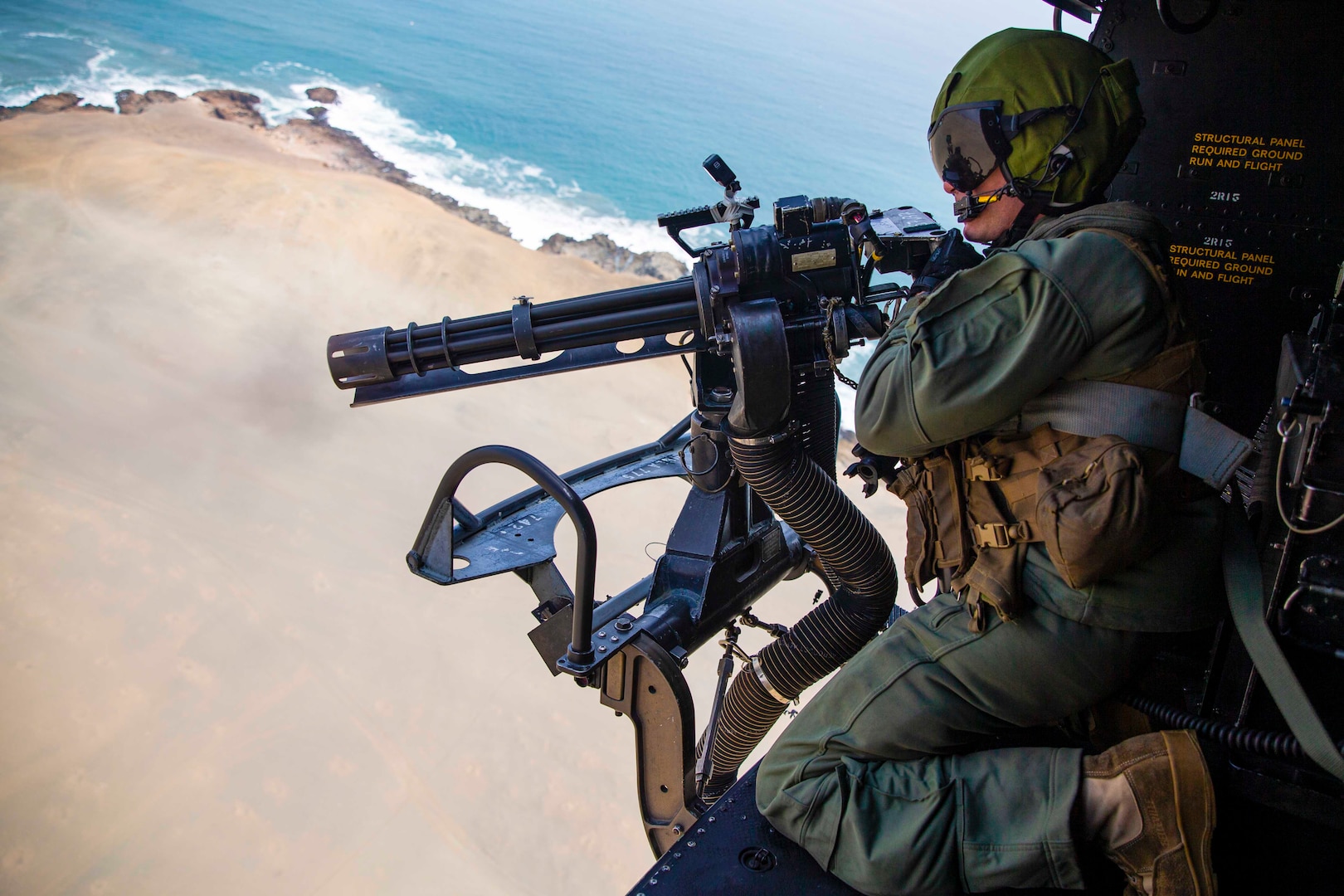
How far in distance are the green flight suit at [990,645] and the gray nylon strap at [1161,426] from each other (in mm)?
49

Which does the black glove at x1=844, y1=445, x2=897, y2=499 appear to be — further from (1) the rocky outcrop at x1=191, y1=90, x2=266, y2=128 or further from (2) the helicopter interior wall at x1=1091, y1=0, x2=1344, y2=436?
(1) the rocky outcrop at x1=191, y1=90, x2=266, y2=128

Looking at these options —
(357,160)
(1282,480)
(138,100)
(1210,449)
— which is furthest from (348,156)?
(1282,480)

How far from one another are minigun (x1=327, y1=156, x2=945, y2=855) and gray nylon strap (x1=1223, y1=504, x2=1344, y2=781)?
95 centimetres

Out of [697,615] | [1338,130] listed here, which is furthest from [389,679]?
[1338,130]

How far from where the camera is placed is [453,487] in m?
2.73

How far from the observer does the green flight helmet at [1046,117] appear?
1.97 m

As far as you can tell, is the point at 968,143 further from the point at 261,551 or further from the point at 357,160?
the point at 357,160

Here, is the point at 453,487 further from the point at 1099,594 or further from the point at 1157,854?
the point at 1157,854

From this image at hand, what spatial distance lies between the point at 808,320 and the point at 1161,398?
94 centimetres

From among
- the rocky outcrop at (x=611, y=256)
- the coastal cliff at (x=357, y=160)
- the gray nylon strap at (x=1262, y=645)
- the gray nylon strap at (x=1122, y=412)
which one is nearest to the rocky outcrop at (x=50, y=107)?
the coastal cliff at (x=357, y=160)

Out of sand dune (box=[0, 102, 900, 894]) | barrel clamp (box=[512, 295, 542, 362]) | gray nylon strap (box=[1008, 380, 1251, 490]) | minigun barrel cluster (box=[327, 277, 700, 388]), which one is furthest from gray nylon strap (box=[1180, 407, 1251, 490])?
sand dune (box=[0, 102, 900, 894])

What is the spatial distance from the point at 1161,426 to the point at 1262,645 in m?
0.46

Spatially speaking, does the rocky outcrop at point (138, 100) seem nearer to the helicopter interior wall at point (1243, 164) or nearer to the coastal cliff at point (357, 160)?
the coastal cliff at point (357, 160)

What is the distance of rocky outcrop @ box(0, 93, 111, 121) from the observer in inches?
386
